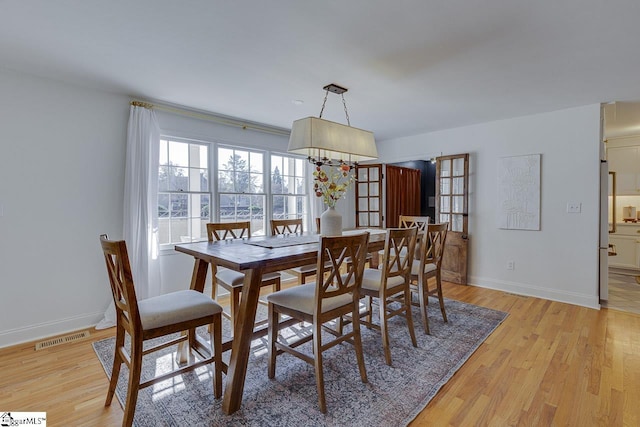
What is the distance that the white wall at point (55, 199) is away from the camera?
2.60 m

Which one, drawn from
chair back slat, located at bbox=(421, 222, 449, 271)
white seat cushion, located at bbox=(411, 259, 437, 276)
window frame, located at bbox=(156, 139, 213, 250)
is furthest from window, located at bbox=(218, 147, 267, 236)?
chair back slat, located at bbox=(421, 222, 449, 271)

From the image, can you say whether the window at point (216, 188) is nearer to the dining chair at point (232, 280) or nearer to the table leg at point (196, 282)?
the dining chair at point (232, 280)

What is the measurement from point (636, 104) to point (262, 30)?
4.25 metres

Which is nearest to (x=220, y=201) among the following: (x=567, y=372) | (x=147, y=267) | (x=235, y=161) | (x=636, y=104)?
(x=235, y=161)

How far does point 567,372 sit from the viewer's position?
84.5 inches

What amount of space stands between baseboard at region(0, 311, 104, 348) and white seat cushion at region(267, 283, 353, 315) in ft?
7.37

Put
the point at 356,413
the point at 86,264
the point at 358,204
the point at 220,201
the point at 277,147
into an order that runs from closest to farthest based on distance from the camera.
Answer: the point at 356,413
the point at 86,264
the point at 220,201
the point at 277,147
the point at 358,204

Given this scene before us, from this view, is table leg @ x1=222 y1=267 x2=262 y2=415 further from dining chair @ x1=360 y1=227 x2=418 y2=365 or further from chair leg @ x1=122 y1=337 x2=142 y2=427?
dining chair @ x1=360 y1=227 x2=418 y2=365

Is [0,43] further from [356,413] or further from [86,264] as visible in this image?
[356,413]

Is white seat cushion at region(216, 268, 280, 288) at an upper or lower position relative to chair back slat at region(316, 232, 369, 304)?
lower

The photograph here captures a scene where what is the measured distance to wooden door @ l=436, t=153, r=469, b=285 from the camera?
4.39m

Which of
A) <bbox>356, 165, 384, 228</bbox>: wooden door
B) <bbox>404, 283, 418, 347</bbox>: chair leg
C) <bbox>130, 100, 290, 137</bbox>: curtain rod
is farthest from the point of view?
<bbox>356, 165, 384, 228</bbox>: wooden door

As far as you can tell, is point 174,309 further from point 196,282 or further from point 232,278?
point 232,278

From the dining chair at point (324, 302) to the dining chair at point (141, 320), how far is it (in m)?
0.39
